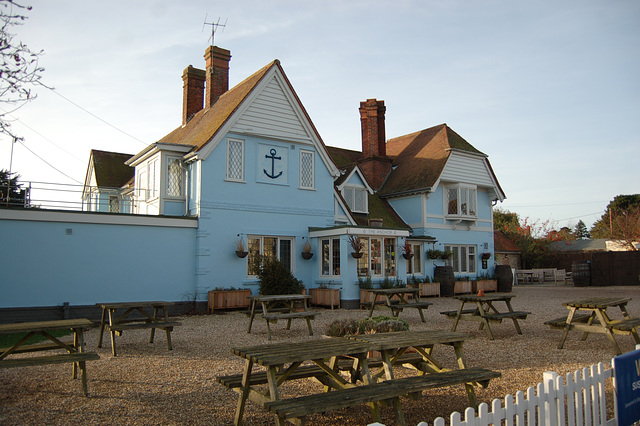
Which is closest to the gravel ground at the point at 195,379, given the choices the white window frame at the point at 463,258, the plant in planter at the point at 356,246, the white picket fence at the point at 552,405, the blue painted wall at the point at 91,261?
the white picket fence at the point at 552,405

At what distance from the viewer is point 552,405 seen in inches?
156

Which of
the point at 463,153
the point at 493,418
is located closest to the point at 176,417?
A: the point at 493,418

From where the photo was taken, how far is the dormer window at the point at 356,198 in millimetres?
22434

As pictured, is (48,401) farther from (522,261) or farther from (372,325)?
(522,261)

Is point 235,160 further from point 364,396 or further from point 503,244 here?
point 503,244

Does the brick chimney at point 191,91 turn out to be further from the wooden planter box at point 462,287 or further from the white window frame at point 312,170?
the wooden planter box at point 462,287

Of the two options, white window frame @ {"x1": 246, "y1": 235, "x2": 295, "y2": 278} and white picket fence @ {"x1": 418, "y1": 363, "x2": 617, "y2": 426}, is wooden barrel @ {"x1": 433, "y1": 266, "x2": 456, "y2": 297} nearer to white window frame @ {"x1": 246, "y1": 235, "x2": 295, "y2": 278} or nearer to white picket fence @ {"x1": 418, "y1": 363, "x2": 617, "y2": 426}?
white window frame @ {"x1": 246, "y1": 235, "x2": 295, "y2": 278}

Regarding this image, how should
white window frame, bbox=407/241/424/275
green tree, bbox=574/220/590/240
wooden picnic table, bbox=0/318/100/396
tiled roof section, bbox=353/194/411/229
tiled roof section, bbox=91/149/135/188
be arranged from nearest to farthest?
wooden picnic table, bbox=0/318/100/396 → tiled roof section, bbox=353/194/411/229 → white window frame, bbox=407/241/424/275 → tiled roof section, bbox=91/149/135/188 → green tree, bbox=574/220/590/240

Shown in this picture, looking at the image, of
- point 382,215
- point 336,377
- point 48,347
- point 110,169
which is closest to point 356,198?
point 382,215

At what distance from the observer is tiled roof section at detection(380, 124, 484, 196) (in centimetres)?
2413

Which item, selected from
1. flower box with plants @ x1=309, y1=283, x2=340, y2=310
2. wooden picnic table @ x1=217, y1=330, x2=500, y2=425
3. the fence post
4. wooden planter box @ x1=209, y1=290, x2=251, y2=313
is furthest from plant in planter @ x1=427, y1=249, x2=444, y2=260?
the fence post

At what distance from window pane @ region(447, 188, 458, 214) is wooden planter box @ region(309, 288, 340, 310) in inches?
398

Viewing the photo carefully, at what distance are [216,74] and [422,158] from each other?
11.2 meters

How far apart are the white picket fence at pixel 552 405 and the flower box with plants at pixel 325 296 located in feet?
41.6
